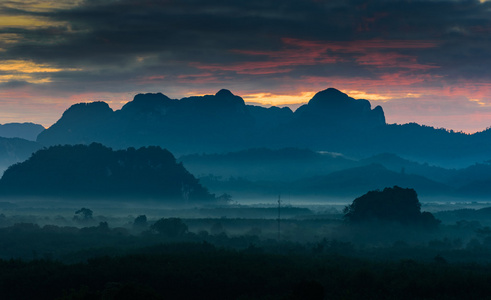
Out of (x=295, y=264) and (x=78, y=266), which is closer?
(x=78, y=266)

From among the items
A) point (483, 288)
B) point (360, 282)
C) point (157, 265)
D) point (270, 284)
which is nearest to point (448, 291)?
point (483, 288)

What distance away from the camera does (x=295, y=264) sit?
151750mm

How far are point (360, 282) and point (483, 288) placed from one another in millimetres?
23616

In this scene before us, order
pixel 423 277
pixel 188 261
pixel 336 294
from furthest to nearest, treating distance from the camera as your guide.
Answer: pixel 188 261
pixel 423 277
pixel 336 294

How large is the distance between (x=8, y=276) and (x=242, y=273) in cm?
4759

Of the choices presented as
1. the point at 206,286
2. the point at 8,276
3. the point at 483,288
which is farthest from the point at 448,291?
the point at 8,276

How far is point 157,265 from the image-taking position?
145 metres

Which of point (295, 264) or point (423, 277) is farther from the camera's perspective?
point (295, 264)

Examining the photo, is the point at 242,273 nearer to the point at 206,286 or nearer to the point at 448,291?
the point at 206,286

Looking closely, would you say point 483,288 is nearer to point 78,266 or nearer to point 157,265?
point 157,265

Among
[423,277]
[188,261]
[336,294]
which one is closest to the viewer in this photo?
[336,294]

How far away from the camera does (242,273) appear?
142m

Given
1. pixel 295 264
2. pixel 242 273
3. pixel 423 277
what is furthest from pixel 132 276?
pixel 423 277

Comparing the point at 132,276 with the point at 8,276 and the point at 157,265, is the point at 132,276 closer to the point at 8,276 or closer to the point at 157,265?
the point at 157,265
